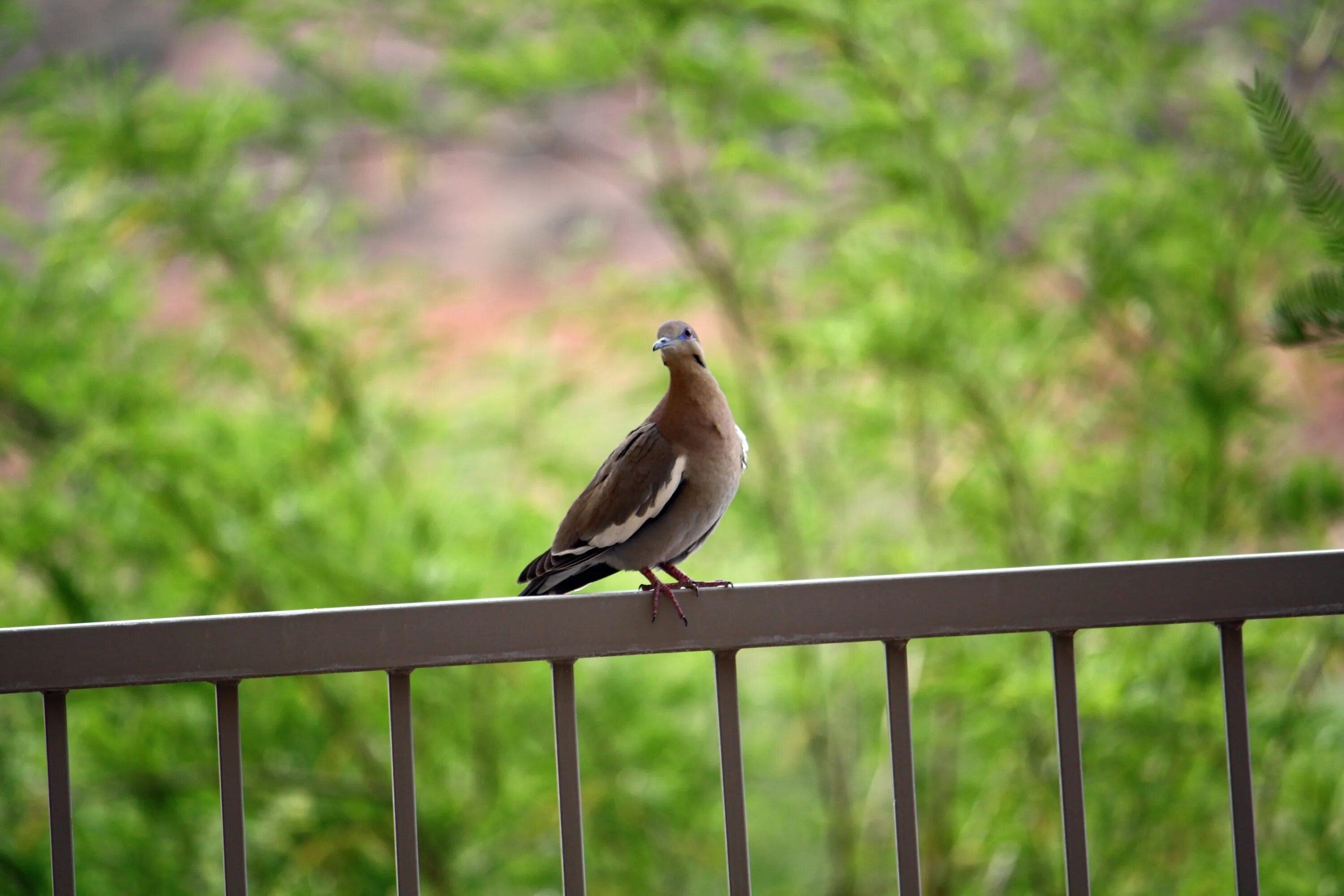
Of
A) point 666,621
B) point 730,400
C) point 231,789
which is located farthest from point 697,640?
point 730,400

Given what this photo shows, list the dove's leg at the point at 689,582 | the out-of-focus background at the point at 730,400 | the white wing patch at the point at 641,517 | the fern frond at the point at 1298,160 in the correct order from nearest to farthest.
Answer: the fern frond at the point at 1298,160, the dove's leg at the point at 689,582, the white wing patch at the point at 641,517, the out-of-focus background at the point at 730,400

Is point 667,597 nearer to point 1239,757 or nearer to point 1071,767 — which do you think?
point 1071,767

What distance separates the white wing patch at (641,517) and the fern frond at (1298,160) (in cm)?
55

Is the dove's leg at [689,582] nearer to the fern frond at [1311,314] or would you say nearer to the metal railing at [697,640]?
the metal railing at [697,640]

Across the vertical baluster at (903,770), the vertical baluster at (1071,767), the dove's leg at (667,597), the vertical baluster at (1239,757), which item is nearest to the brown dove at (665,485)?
the dove's leg at (667,597)

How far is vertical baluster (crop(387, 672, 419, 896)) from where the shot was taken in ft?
2.90

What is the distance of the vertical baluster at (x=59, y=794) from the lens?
2.85 feet

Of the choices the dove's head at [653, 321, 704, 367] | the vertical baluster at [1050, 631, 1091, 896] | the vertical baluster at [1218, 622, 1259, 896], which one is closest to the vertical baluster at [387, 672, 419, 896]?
the dove's head at [653, 321, 704, 367]

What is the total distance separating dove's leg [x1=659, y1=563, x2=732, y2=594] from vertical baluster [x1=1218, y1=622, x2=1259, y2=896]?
40cm

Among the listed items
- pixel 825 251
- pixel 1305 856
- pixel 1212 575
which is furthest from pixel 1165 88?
pixel 1212 575

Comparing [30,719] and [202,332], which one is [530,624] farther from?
[202,332]

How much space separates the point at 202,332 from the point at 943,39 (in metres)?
1.84

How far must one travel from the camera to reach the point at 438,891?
2.34 meters

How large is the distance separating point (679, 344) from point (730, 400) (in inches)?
66.8
